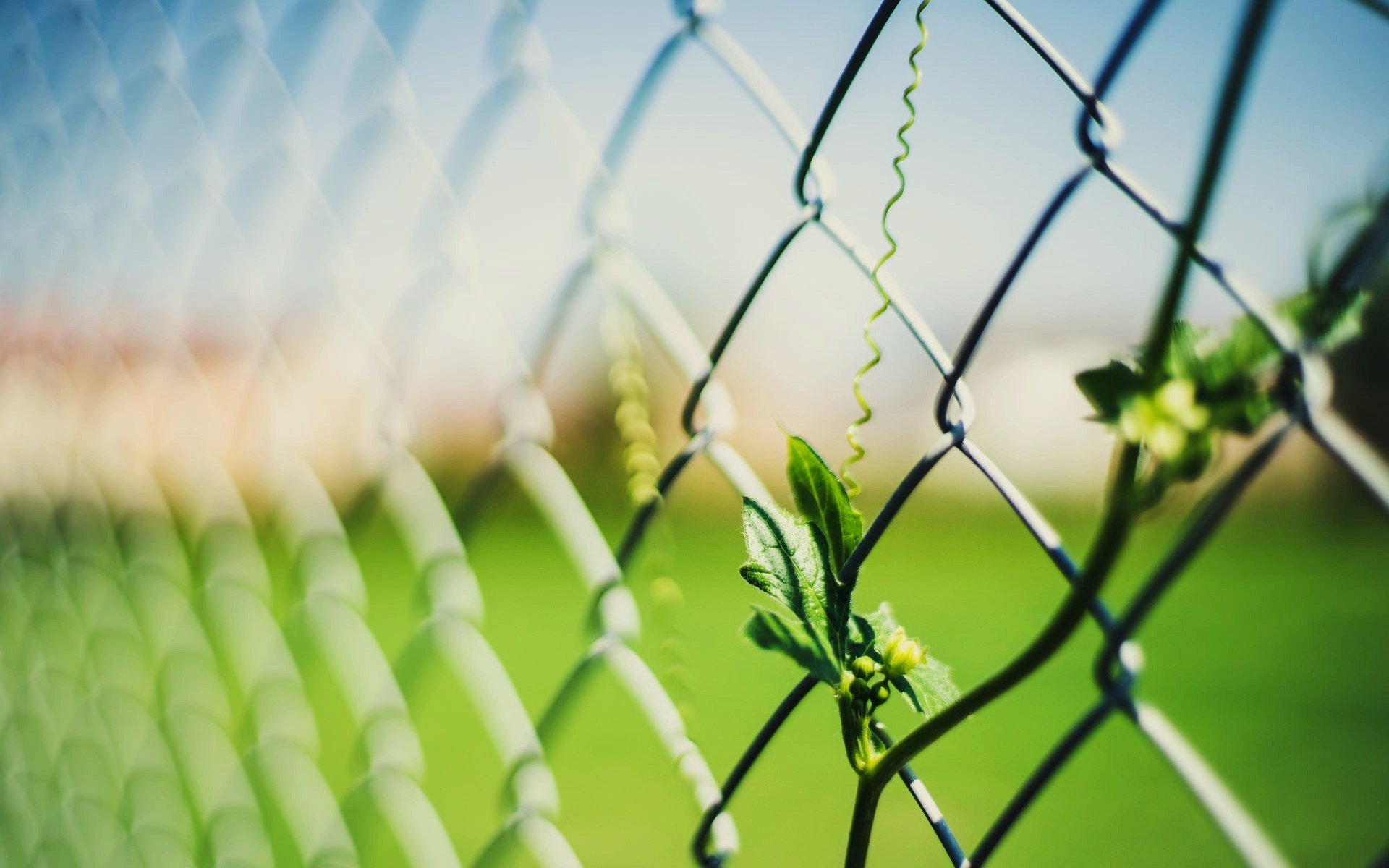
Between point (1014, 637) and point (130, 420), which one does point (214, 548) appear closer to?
point (130, 420)

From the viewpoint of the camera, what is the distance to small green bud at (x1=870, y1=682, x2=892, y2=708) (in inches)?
11.4

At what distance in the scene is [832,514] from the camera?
30 centimetres

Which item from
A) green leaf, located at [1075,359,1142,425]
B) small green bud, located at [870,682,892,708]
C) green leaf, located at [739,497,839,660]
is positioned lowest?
small green bud, located at [870,682,892,708]

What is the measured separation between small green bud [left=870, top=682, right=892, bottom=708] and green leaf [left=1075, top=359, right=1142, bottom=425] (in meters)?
0.12

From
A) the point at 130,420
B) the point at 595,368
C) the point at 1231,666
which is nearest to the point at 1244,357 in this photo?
the point at 130,420

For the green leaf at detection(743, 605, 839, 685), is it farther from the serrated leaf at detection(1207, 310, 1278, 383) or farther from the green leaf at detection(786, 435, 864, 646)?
the serrated leaf at detection(1207, 310, 1278, 383)

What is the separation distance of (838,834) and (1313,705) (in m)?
3.19

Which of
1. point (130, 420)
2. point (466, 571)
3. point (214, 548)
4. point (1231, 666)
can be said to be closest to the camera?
point (466, 571)

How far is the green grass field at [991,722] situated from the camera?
103 inches

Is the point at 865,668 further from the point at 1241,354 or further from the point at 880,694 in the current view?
the point at 1241,354

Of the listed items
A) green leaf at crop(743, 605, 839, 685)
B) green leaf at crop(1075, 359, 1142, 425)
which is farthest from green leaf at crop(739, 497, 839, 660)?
green leaf at crop(1075, 359, 1142, 425)

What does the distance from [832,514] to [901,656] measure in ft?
0.16

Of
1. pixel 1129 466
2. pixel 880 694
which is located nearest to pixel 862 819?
pixel 880 694

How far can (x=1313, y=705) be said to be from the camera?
14.3 ft
